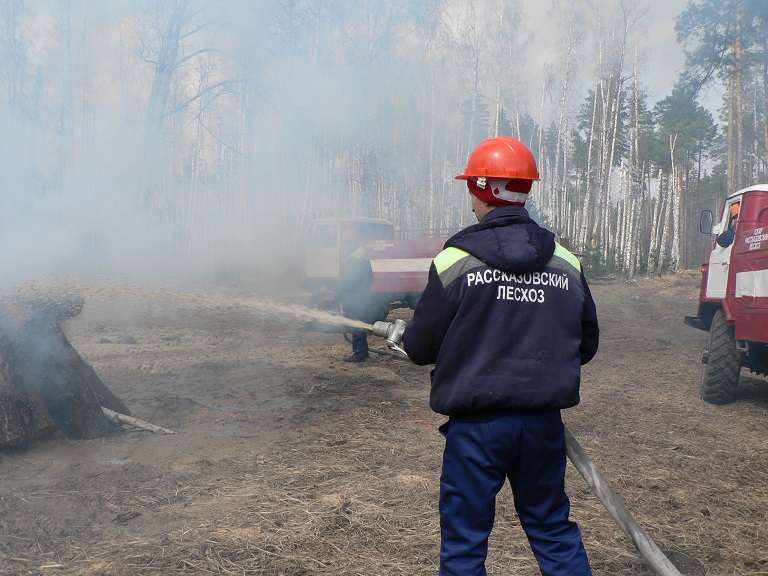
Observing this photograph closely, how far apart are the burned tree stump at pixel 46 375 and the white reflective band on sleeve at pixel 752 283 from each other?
601 centimetres

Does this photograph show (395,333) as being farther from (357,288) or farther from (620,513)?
(357,288)

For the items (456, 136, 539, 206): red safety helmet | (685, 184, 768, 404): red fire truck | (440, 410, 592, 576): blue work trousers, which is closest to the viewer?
(440, 410, 592, 576): blue work trousers

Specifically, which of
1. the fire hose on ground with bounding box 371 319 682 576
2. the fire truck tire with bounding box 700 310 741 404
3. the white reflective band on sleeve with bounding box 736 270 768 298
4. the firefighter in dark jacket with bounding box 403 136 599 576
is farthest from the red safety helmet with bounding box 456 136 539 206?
the fire truck tire with bounding box 700 310 741 404

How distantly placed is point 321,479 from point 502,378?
2508 mm

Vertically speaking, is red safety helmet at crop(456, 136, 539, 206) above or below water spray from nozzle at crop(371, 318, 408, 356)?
above

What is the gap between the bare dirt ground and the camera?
3.12 meters

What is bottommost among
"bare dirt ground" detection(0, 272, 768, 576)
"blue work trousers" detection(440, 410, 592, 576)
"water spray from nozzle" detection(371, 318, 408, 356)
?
"bare dirt ground" detection(0, 272, 768, 576)

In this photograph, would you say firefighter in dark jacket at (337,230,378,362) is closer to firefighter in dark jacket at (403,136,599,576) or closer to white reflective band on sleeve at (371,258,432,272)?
white reflective band on sleeve at (371,258,432,272)

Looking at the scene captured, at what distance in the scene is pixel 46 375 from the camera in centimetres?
465

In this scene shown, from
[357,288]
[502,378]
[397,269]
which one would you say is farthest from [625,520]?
[397,269]

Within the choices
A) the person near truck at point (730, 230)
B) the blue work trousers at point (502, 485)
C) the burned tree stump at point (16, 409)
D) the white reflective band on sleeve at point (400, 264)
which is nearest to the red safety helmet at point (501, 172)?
the blue work trousers at point (502, 485)

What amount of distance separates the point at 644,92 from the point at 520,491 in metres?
28.5

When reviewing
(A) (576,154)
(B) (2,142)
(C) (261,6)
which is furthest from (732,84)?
(B) (2,142)

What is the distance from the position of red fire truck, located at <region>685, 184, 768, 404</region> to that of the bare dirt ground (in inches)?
16.5
